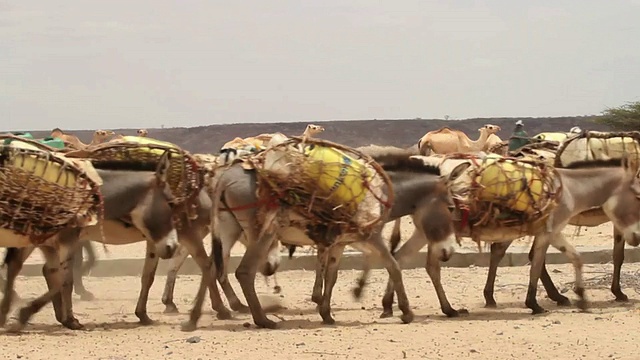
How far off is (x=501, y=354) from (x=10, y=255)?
5266 millimetres

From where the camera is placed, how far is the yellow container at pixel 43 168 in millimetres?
9734

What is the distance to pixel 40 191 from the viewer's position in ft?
32.0

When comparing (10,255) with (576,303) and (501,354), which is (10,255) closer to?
(501,354)

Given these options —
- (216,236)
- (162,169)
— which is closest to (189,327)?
(216,236)

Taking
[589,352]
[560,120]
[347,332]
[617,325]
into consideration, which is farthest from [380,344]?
[560,120]

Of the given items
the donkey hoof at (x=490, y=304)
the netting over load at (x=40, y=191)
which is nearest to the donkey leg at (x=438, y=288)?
the donkey hoof at (x=490, y=304)

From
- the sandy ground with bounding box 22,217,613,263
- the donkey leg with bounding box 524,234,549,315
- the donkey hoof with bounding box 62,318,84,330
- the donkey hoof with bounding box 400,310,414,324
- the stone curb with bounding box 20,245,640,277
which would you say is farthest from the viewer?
the sandy ground with bounding box 22,217,613,263

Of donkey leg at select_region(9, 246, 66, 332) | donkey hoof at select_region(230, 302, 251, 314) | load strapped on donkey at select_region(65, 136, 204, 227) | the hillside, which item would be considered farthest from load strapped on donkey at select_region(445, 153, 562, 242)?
the hillside

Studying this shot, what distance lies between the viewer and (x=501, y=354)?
855 centimetres

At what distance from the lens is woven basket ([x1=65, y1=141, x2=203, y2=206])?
428 inches

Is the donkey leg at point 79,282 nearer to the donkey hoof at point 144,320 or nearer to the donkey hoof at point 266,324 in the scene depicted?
the donkey hoof at point 144,320

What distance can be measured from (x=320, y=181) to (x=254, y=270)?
1.10 m

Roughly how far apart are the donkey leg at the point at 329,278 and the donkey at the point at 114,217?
164cm

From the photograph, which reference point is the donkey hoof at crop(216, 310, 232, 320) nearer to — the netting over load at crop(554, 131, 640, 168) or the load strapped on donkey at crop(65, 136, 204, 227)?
the load strapped on donkey at crop(65, 136, 204, 227)
